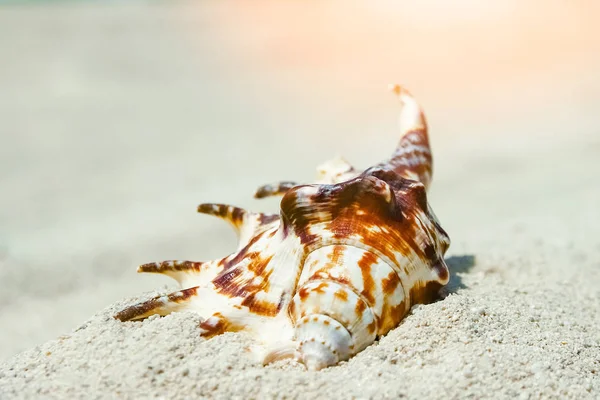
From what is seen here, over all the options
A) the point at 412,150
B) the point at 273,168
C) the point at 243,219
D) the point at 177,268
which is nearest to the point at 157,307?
the point at 177,268

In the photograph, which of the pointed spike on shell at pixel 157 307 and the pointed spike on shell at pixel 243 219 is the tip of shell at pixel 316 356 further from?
the pointed spike on shell at pixel 243 219

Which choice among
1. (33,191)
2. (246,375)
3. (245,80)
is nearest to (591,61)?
(245,80)

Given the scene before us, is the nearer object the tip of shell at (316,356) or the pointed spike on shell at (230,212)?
the tip of shell at (316,356)

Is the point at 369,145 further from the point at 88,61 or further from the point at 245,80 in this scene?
the point at 88,61

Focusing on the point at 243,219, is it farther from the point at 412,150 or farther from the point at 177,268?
the point at 412,150

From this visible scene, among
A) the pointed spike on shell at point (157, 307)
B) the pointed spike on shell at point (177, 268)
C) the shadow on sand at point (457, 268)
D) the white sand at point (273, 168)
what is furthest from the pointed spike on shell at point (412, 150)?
the pointed spike on shell at point (157, 307)
